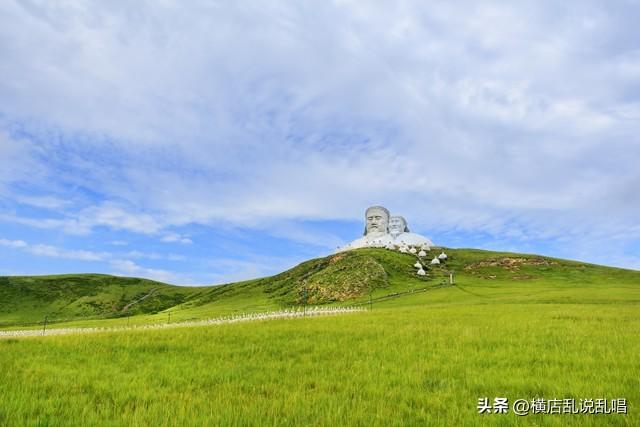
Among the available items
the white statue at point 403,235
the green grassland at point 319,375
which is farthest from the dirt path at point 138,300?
the green grassland at point 319,375

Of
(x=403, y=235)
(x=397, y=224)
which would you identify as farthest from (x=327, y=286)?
(x=397, y=224)

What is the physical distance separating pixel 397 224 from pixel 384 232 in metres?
12.6

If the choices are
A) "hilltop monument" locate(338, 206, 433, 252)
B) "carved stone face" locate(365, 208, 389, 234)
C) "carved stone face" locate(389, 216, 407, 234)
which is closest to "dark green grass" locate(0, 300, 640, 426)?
"hilltop monument" locate(338, 206, 433, 252)

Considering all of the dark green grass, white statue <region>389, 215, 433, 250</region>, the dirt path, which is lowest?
the dirt path

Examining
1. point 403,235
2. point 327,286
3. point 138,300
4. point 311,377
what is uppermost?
point 403,235

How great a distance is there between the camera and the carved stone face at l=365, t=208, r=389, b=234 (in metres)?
160

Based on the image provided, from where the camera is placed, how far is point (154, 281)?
176750 mm

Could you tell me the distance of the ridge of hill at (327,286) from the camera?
8106cm

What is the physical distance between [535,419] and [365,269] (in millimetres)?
91914

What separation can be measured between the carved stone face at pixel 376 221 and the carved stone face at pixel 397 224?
27.5 feet

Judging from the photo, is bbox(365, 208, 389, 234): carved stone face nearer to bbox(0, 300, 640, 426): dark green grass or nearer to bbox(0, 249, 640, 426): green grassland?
bbox(0, 249, 640, 426): green grassland

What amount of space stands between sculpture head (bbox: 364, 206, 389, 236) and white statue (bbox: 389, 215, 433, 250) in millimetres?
5898

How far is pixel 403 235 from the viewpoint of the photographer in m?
160

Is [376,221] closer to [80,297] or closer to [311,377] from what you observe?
[80,297]
